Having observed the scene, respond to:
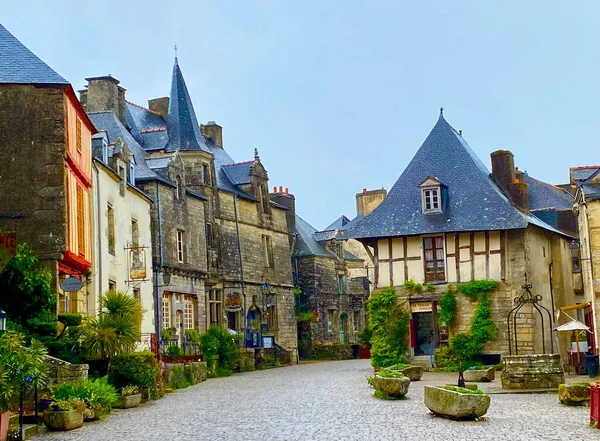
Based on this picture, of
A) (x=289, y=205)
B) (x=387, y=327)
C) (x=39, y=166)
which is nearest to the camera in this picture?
(x=39, y=166)

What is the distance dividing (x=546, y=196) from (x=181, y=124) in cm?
1573

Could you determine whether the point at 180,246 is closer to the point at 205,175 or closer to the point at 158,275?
the point at 158,275

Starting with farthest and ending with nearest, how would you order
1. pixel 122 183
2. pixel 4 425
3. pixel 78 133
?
1. pixel 122 183
2. pixel 78 133
3. pixel 4 425

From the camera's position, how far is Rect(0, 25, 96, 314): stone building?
69.5ft

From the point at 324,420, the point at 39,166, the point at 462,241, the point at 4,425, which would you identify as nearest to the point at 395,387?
the point at 324,420

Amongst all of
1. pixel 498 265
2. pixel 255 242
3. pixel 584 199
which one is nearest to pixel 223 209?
pixel 255 242

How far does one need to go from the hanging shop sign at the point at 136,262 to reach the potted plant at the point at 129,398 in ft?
25.6

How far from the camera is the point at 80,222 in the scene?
2300 cm

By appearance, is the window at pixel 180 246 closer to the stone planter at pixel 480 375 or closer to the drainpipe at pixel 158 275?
the drainpipe at pixel 158 275

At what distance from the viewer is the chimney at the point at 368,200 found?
5583cm

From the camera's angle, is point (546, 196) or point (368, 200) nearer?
point (546, 196)

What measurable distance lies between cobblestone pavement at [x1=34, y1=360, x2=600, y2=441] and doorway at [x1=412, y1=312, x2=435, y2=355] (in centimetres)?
925

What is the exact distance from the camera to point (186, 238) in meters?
35.1

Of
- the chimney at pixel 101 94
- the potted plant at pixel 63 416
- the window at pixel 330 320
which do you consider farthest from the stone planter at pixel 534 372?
the window at pixel 330 320
